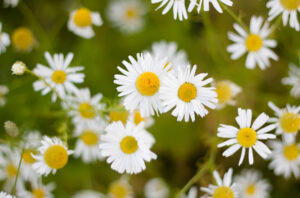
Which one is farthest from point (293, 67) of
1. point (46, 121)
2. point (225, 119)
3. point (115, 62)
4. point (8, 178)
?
point (8, 178)

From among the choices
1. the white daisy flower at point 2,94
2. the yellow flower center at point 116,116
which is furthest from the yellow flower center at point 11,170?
the yellow flower center at point 116,116

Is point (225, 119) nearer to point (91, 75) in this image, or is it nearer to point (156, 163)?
point (156, 163)

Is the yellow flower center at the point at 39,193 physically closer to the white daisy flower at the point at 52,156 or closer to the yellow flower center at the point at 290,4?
the white daisy flower at the point at 52,156

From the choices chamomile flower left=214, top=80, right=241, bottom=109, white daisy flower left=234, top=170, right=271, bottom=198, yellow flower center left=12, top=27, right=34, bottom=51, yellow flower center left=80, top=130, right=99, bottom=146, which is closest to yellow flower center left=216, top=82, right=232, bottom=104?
chamomile flower left=214, top=80, right=241, bottom=109

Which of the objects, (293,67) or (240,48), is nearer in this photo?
(240,48)

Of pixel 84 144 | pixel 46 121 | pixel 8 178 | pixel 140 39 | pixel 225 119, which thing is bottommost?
pixel 8 178

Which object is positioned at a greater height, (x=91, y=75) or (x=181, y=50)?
(x=181, y=50)

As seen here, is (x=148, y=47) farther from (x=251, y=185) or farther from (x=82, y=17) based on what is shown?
(x=251, y=185)
